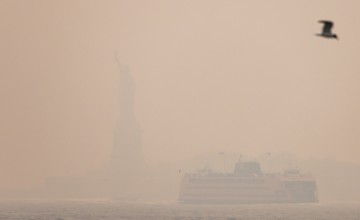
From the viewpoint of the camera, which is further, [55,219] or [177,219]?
[177,219]

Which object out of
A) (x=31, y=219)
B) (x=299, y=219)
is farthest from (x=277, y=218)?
(x=31, y=219)

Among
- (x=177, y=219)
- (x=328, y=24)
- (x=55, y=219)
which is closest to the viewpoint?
(x=328, y=24)

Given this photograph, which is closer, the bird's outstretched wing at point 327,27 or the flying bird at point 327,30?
the flying bird at point 327,30

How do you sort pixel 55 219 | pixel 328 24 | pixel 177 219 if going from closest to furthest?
pixel 328 24 → pixel 55 219 → pixel 177 219

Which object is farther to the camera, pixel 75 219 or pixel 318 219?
pixel 318 219

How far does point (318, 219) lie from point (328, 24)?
5069 inches

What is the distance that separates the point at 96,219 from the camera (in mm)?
154500

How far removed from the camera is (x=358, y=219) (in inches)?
6511

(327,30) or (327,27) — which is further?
(327,30)

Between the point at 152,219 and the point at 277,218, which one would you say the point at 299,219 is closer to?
the point at 277,218

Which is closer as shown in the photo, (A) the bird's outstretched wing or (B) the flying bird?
(B) the flying bird

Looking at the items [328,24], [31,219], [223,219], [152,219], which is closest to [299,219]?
[223,219]

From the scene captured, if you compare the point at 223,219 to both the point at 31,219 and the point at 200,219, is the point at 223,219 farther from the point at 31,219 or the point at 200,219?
the point at 31,219

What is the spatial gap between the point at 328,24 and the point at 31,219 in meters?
115
